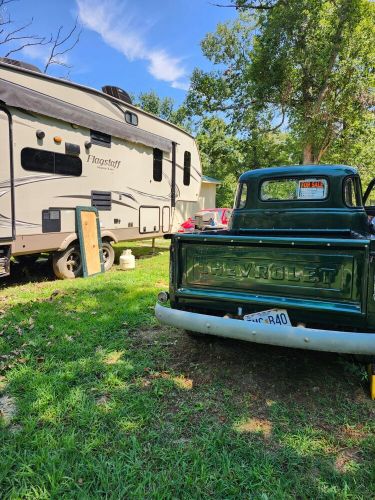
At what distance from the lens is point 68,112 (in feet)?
21.2

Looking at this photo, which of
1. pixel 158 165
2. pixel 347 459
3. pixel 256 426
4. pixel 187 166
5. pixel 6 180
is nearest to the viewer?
pixel 347 459

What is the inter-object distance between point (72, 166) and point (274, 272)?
5156mm

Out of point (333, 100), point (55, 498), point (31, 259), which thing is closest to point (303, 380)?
point (55, 498)

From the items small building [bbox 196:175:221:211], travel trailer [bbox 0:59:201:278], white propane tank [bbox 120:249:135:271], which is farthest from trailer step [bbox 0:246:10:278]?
small building [bbox 196:175:221:211]

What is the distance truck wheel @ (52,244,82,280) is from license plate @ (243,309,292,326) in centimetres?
491

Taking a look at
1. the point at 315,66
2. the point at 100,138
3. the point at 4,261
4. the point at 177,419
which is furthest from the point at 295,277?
the point at 315,66

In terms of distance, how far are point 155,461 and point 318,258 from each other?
1803 millimetres

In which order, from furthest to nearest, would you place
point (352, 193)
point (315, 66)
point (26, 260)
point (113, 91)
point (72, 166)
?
1. point (315, 66)
2. point (113, 91)
3. point (26, 260)
4. point (72, 166)
5. point (352, 193)

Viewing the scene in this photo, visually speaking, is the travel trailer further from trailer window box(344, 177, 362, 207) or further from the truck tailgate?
trailer window box(344, 177, 362, 207)

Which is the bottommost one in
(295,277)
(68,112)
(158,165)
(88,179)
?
(295,277)

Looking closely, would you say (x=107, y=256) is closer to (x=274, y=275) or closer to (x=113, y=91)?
(x=113, y=91)

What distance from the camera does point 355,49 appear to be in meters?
13.5

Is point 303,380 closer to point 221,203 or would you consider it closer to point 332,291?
point 332,291

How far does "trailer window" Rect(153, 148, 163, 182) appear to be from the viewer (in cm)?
900
